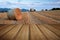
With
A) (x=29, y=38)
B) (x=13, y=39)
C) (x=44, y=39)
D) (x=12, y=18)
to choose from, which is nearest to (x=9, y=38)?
(x=13, y=39)

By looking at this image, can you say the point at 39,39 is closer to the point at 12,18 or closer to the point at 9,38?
the point at 9,38

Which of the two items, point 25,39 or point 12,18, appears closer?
point 25,39

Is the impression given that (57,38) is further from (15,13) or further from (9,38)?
(15,13)

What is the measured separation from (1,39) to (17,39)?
0.47 feet

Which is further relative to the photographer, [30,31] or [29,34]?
[30,31]

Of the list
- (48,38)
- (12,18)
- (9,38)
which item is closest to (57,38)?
(48,38)

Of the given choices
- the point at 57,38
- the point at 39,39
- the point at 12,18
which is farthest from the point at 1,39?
the point at 12,18

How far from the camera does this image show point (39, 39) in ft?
5.09

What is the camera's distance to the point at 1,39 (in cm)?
153

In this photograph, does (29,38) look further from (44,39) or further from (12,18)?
(12,18)

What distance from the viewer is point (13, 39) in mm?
1528

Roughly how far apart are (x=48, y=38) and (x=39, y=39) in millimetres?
86

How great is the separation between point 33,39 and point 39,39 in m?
0.06

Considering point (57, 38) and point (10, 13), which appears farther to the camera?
point (10, 13)
